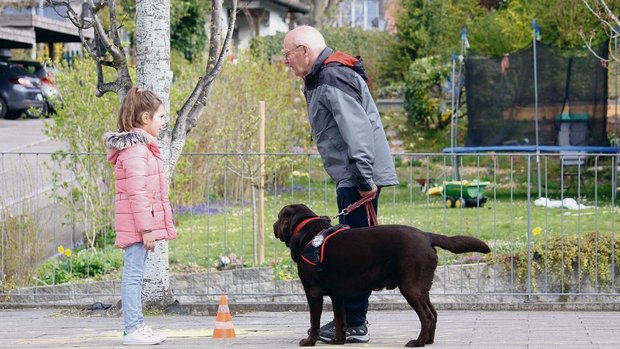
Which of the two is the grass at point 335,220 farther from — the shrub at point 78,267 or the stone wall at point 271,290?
the shrub at point 78,267

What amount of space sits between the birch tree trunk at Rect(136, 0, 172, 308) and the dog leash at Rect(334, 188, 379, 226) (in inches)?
99.3

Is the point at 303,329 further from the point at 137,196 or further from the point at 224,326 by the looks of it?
the point at 137,196

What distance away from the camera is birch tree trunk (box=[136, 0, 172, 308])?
31.3ft

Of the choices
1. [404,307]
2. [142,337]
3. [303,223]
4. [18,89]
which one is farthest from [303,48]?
[18,89]

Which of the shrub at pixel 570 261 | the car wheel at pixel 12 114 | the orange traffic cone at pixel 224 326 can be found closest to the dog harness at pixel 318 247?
the orange traffic cone at pixel 224 326

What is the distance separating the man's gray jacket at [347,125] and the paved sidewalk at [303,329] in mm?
1070

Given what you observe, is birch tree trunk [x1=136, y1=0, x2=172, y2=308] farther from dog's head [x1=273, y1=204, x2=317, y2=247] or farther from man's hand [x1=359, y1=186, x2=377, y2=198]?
man's hand [x1=359, y1=186, x2=377, y2=198]

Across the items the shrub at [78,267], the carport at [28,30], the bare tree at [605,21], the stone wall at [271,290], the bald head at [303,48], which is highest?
the carport at [28,30]

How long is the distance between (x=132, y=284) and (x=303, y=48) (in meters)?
1.85

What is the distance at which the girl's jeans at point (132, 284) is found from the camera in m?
7.66

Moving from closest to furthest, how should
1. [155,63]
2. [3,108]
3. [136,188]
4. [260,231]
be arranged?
[136,188] → [155,63] → [260,231] → [3,108]

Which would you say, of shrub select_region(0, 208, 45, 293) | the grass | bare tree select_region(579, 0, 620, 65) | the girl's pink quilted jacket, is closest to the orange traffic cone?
the girl's pink quilted jacket

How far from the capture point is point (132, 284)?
25.3 feet

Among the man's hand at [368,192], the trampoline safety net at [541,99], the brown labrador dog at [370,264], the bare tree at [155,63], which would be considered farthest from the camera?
the trampoline safety net at [541,99]
